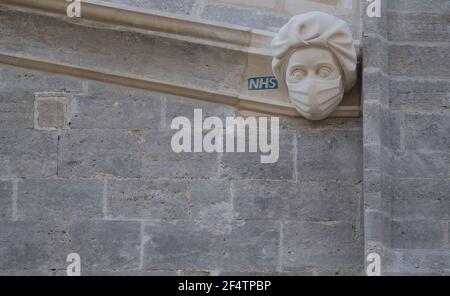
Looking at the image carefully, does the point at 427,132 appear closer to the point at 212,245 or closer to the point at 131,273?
the point at 212,245

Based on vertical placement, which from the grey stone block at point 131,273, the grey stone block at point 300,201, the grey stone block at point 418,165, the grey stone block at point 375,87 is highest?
the grey stone block at point 375,87

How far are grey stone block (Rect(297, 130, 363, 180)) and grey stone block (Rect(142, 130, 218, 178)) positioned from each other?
40 cm

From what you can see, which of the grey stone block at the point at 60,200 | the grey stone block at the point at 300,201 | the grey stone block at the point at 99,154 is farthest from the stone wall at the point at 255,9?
the grey stone block at the point at 60,200

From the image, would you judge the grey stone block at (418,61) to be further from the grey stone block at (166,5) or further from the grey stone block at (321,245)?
the grey stone block at (166,5)

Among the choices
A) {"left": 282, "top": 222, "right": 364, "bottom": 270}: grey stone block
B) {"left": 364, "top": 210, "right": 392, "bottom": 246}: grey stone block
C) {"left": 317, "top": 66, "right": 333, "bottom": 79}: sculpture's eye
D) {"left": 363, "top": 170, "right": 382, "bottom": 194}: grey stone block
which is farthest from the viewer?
{"left": 317, "top": 66, "right": 333, "bottom": 79}: sculpture's eye

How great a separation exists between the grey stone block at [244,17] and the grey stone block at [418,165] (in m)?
0.82

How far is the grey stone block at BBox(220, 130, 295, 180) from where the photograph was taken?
880 centimetres

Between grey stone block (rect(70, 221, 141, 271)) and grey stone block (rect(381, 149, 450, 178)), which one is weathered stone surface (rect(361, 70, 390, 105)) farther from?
grey stone block (rect(70, 221, 141, 271))

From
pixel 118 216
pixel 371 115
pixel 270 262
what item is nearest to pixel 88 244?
pixel 118 216

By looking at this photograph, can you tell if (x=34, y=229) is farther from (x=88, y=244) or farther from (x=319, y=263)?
(x=319, y=263)

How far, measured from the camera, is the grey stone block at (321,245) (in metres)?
8.64

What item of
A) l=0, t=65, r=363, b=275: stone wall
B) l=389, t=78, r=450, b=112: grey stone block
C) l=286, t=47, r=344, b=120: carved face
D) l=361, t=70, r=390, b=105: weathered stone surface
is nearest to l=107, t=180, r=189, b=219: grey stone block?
l=0, t=65, r=363, b=275: stone wall

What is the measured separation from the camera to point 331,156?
8812 mm

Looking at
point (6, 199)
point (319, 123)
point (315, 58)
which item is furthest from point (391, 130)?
point (6, 199)
